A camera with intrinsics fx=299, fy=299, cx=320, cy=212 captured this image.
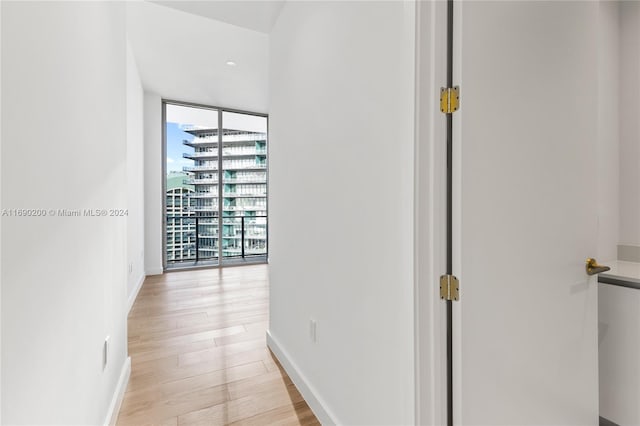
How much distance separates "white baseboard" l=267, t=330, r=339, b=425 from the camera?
1.50m

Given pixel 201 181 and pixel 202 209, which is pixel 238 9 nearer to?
pixel 201 181

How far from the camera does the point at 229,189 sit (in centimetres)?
545

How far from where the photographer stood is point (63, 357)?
3.22 ft

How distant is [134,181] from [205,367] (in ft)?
9.04

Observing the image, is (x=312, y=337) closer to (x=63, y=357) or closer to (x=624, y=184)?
(x=63, y=357)

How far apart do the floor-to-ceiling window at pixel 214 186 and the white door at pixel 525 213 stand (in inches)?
193

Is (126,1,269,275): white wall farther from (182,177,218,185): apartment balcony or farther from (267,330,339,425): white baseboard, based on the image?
(267,330,339,425): white baseboard

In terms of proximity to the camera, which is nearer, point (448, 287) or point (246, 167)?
point (448, 287)

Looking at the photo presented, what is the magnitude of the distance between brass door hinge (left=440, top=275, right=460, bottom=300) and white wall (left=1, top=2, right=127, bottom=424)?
116 cm

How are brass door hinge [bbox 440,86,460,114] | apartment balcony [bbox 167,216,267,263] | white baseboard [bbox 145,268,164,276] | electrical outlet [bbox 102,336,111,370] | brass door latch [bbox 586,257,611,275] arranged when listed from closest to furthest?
brass door hinge [bbox 440,86,460,114] < brass door latch [bbox 586,257,611,275] < electrical outlet [bbox 102,336,111,370] < white baseboard [bbox 145,268,164,276] < apartment balcony [bbox 167,216,267,263]

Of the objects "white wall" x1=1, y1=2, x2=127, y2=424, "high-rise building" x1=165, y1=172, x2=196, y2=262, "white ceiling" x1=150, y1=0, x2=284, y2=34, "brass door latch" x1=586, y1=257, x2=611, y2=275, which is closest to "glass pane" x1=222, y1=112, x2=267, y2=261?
"high-rise building" x1=165, y1=172, x2=196, y2=262

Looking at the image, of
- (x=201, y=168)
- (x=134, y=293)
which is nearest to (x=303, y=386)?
(x=134, y=293)

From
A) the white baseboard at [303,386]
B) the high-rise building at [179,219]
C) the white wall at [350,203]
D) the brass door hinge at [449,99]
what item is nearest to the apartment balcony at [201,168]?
the high-rise building at [179,219]

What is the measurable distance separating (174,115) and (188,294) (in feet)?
10.0
